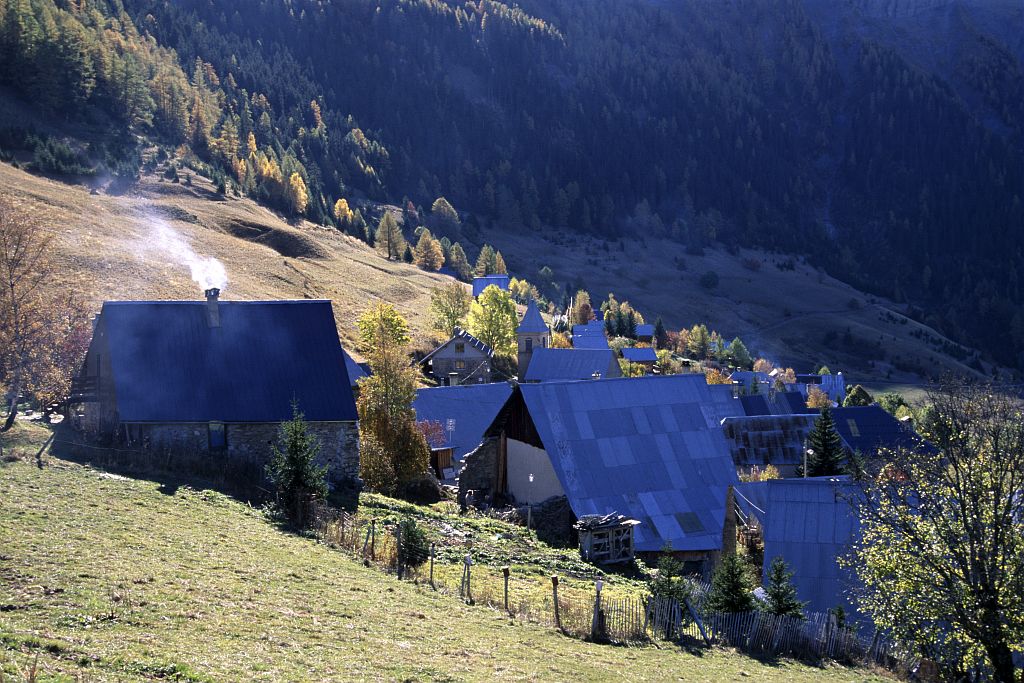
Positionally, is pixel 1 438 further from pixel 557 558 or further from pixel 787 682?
pixel 787 682

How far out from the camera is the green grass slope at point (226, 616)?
1409cm

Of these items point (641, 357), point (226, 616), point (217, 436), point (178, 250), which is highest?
point (178, 250)

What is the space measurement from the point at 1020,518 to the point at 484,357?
242 ft

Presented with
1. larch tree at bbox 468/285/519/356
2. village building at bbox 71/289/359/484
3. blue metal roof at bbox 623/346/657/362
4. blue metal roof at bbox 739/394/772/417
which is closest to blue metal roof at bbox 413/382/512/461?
village building at bbox 71/289/359/484

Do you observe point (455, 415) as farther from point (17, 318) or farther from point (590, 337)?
point (590, 337)

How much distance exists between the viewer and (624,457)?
37.6 meters

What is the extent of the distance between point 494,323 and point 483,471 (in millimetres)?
67785

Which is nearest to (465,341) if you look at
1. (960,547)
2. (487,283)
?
(487,283)

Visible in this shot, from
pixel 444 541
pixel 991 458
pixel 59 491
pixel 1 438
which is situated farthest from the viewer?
pixel 1 438

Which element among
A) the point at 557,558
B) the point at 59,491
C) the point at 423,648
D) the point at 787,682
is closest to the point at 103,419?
the point at 59,491

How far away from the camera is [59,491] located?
25203 mm

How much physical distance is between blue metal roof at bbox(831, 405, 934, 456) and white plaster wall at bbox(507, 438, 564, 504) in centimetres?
2969

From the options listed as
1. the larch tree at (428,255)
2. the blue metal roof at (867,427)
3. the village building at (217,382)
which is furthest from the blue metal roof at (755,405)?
the larch tree at (428,255)

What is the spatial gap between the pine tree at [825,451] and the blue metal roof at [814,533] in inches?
770
